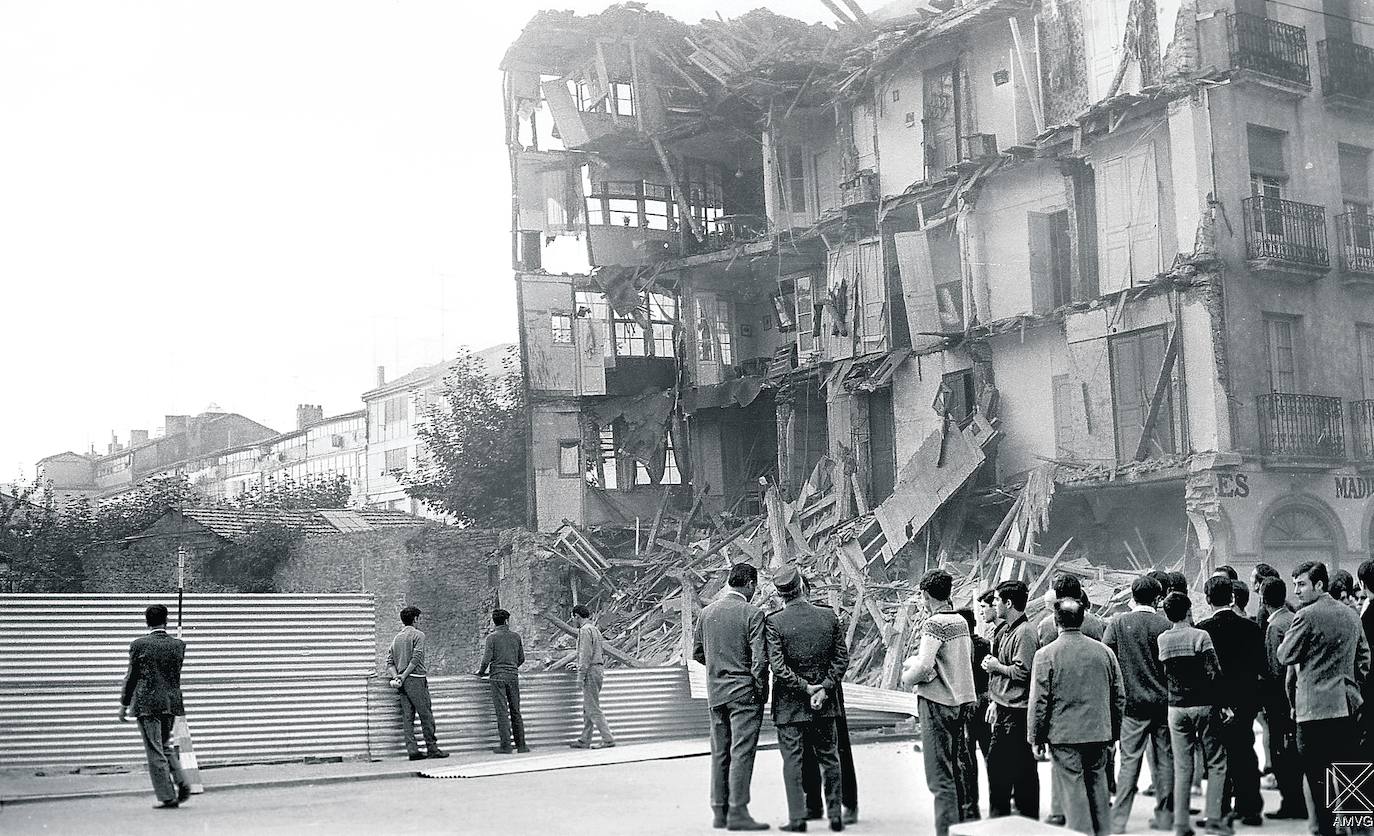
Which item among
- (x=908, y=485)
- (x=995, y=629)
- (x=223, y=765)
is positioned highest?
(x=908, y=485)

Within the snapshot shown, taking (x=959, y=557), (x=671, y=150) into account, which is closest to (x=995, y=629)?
(x=959, y=557)

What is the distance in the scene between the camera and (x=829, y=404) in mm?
33406

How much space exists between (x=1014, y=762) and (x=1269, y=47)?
2017 centimetres

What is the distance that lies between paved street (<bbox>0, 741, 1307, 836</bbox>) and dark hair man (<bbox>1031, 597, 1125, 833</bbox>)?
1407mm

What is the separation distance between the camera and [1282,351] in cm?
2572

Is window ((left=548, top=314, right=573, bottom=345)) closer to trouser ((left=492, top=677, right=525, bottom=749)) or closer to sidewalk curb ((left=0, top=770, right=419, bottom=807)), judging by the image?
trouser ((left=492, top=677, right=525, bottom=749))

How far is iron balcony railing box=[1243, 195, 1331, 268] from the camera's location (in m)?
25.2

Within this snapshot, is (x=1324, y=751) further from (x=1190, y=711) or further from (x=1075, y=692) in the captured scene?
(x=1075, y=692)

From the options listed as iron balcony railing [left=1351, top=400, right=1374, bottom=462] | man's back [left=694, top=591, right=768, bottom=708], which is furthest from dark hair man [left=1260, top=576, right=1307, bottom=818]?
iron balcony railing [left=1351, top=400, right=1374, bottom=462]

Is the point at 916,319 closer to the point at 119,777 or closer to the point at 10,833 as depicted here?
the point at 119,777

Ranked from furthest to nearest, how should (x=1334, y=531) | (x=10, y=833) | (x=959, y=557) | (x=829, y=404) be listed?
1. (x=829, y=404)
2. (x=959, y=557)
3. (x=1334, y=531)
4. (x=10, y=833)

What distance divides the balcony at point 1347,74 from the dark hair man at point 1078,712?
21071 mm

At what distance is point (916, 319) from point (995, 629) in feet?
68.2

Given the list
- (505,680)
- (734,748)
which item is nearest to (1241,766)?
(734,748)
